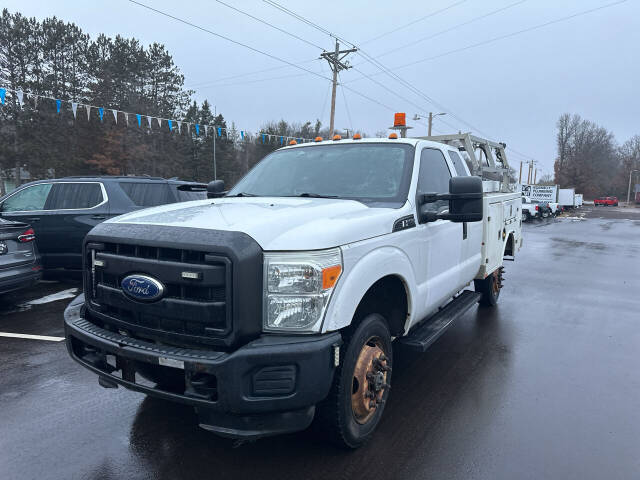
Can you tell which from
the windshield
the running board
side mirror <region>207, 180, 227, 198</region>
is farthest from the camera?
side mirror <region>207, 180, 227, 198</region>

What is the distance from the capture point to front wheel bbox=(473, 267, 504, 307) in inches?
253

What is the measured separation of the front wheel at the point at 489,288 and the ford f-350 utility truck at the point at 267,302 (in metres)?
3.14

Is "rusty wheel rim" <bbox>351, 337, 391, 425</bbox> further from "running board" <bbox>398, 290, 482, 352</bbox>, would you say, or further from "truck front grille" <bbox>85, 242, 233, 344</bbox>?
"truck front grille" <bbox>85, 242, 233, 344</bbox>

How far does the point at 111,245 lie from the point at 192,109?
5410cm

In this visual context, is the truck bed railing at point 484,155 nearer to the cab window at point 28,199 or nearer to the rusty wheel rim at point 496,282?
the rusty wheel rim at point 496,282

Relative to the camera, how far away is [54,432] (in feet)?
10.2

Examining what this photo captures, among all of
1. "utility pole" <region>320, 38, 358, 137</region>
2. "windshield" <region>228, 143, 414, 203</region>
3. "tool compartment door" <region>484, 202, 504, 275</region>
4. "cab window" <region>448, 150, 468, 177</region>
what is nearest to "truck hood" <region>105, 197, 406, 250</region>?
"windshield" <region>228, 143, 414, 203</region>

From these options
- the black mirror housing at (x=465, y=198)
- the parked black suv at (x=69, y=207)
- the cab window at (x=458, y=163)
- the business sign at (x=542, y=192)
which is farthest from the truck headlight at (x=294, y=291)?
the business sign at (x=542, y=192)

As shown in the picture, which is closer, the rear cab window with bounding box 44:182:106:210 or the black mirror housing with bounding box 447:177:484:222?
the black mirror housing with bounding box 447:177:484:222

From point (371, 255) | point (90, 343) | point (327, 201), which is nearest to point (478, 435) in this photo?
point (371, 255)

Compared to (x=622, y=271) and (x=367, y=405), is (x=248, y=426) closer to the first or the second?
(x=367, y=405)

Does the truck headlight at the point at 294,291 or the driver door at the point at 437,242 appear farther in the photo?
the driver door at the point at 437,242

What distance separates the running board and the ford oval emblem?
1.92m

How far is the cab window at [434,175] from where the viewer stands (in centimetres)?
383
